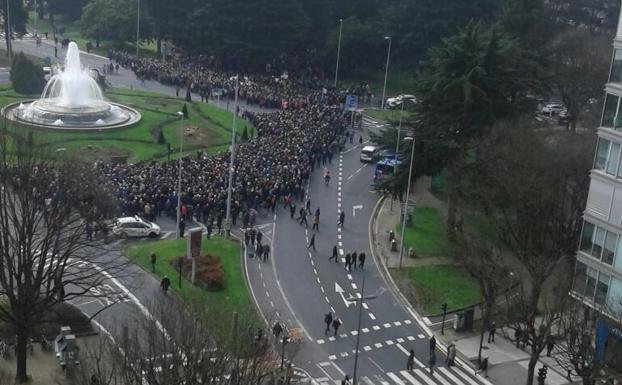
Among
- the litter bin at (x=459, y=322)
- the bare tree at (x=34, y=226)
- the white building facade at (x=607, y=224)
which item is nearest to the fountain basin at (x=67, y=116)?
the bare tree at (x=34, y=226)

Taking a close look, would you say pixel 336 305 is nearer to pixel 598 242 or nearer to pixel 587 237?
pixel 587 237

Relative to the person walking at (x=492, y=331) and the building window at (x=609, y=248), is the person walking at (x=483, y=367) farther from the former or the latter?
the building window at (x=609, y=248)

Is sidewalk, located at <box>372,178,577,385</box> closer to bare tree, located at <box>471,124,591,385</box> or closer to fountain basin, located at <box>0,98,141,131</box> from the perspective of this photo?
bare tree, located at <box>471,124,591,385</box>

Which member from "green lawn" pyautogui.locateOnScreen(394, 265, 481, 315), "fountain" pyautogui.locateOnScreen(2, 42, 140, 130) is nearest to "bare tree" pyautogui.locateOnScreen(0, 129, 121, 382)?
"green lawn" pyautogui.locateOnScreen(394, 265, 481, 315)

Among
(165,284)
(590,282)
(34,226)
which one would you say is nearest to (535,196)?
(590,282)

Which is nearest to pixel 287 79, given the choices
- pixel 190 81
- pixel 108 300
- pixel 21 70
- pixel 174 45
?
pixel 190 81

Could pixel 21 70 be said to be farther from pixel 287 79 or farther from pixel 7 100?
pixel 287 79
